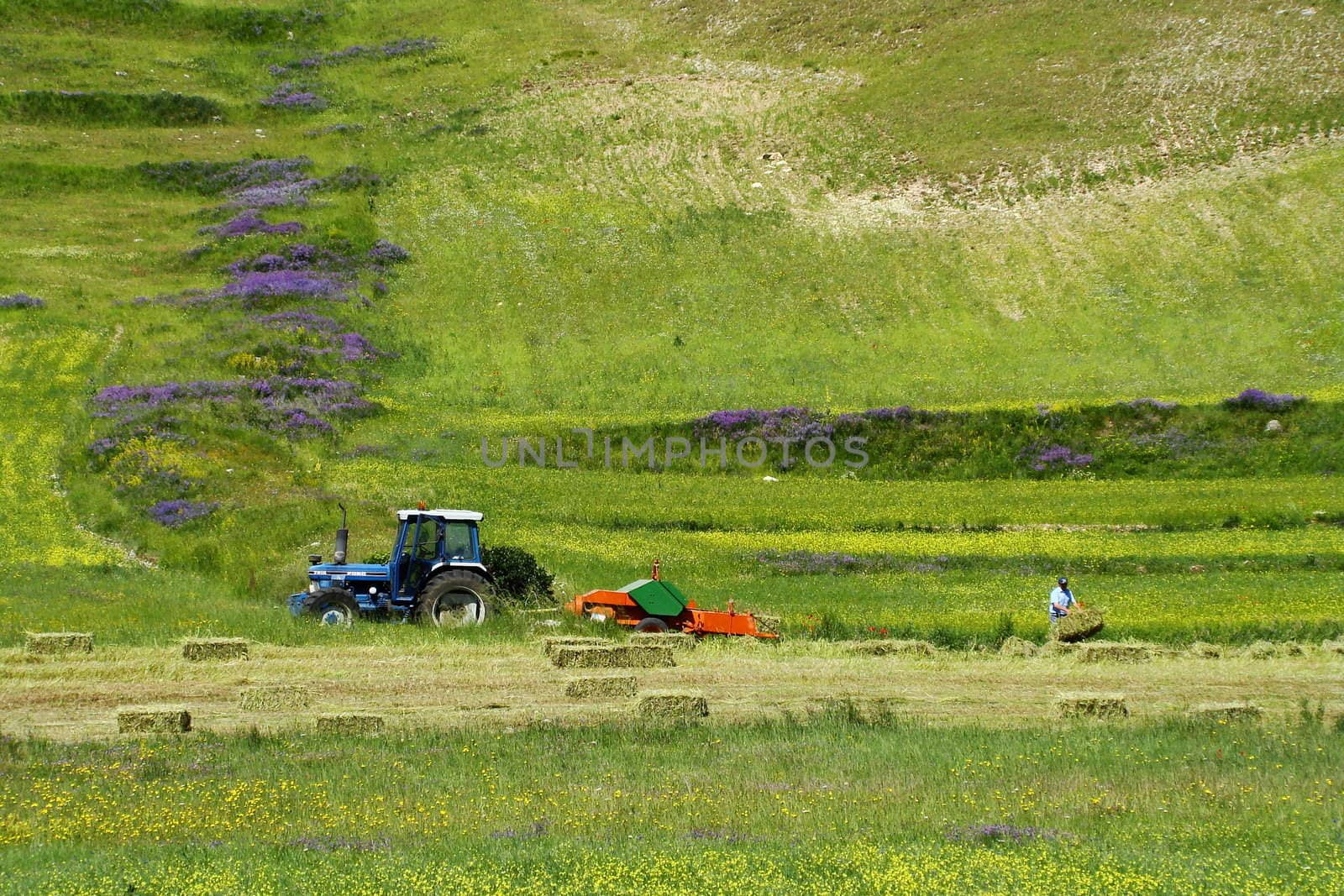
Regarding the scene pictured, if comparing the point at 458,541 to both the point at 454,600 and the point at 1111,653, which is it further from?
the point at 1111,653

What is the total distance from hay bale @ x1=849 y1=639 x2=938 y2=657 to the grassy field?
1.00 meters

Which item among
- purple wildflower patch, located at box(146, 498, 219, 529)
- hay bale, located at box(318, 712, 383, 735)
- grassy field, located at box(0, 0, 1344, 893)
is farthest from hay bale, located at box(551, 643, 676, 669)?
purple wildflower patch, located at box(146, 498, 219, 529)

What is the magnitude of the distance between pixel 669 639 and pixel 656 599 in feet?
5.09

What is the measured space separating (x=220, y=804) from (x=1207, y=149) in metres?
63.7

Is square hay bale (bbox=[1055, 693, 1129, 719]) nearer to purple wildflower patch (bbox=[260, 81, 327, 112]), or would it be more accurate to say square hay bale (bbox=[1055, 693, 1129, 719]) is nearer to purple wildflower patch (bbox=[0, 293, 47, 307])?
purple wildflower patch (bbox=[0, 293, 47, 307])

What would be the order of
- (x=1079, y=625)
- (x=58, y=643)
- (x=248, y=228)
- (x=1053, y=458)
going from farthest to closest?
1. (x=248, y=228)
2. (x=1053, y=458)
3. (x=1079, y=625)
4. (x=58, y=643)

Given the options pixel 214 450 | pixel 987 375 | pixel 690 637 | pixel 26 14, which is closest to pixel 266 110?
pixel 26 14

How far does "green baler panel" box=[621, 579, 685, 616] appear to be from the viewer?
25.4m

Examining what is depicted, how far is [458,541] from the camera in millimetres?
26297

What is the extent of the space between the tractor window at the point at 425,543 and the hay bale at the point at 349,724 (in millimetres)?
8387

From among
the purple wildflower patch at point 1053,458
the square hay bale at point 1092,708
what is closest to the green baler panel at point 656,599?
the square hay bale at point 1092,708

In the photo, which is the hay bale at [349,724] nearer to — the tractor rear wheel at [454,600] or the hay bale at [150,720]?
the hay bale at [150,720]

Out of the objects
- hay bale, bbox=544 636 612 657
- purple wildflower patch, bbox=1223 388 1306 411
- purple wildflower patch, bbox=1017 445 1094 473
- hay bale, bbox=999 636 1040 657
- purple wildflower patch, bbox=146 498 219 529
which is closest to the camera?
hay bale, bbox=544 636 612 657

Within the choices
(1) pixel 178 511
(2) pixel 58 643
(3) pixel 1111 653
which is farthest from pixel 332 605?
(3) pixel 1111 653
